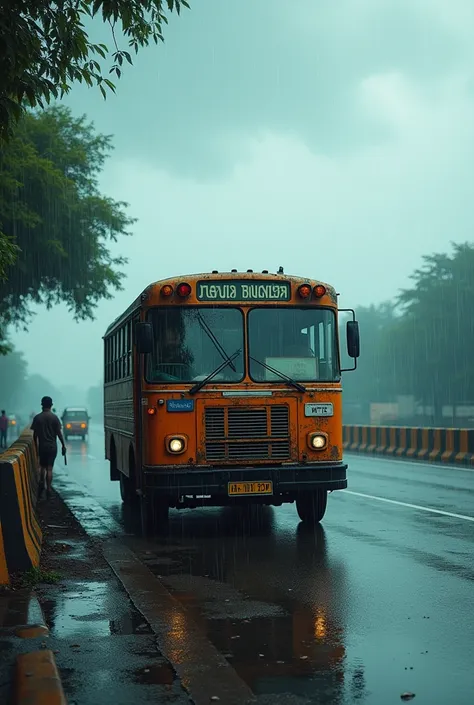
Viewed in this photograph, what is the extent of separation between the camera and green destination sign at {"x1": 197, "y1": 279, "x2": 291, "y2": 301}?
12773mm

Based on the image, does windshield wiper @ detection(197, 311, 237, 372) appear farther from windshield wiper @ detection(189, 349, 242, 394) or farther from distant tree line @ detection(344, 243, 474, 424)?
distant tree line @ detection(344, 243, 474, 424)

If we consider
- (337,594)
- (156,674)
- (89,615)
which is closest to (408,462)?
(337,594)

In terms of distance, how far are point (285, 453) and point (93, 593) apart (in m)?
4.27

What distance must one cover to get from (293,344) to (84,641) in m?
6.51

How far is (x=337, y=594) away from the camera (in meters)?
8.67

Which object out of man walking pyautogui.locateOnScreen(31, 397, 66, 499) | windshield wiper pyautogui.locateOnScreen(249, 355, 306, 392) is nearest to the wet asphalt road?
windshield wiper pyautogui.locateOnScreen(249, 355, 306, 392)

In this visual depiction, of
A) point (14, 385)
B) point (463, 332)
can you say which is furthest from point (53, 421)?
point (14, 385)

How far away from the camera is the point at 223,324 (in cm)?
1277

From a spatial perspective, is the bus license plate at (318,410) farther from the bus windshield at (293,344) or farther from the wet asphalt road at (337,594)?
the wet asphalt road at (337,594)

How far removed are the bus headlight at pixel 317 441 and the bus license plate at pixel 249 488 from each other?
0.74 metres

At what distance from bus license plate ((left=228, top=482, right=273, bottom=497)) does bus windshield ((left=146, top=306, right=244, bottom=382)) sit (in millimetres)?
1249

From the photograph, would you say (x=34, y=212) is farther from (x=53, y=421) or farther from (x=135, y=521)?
(x=135, y=521)

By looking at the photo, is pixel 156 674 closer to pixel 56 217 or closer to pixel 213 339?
pixel 213 339

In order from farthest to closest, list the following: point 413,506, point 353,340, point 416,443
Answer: point 416,443 < point 413,506 < point 353,340
